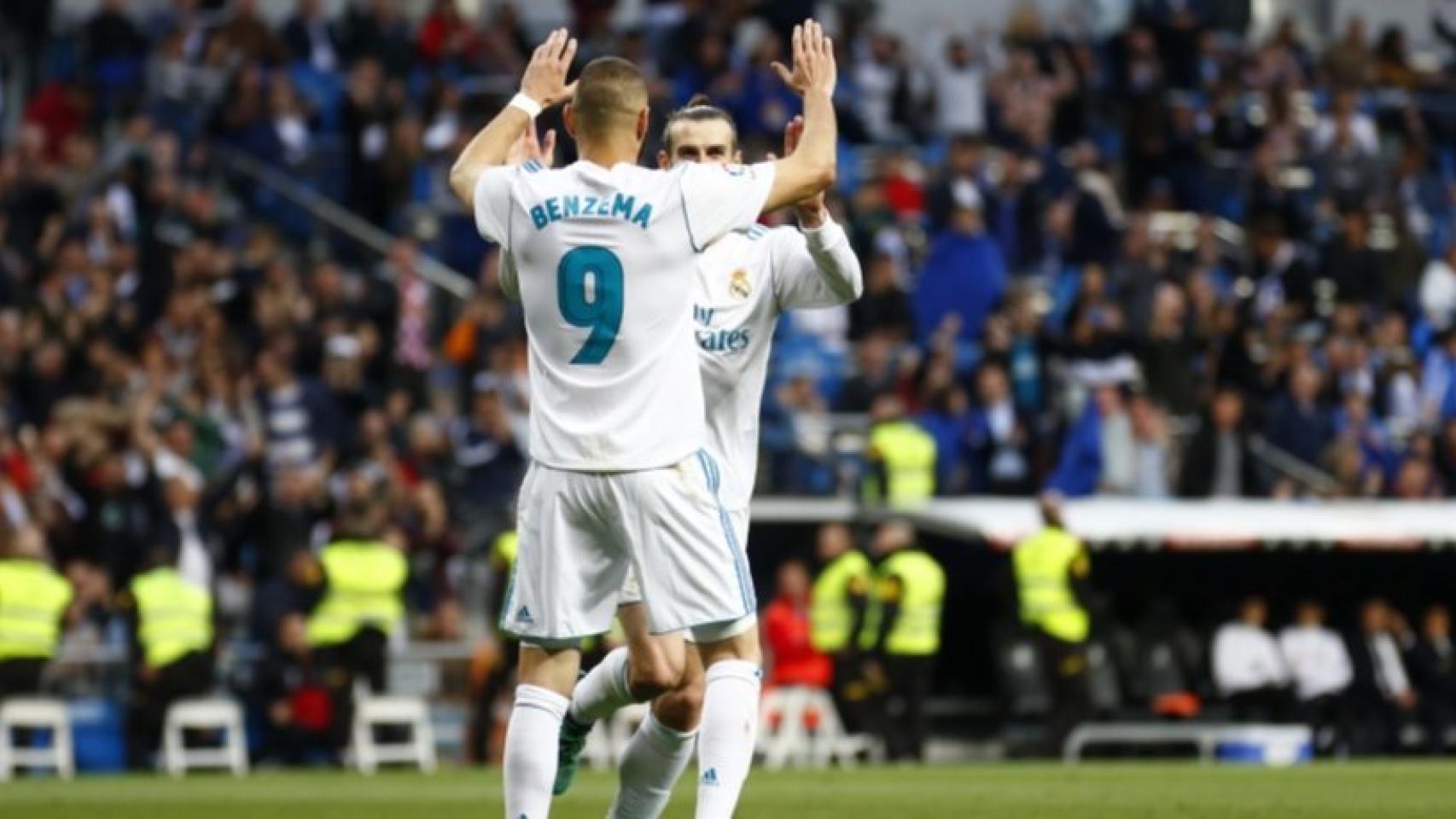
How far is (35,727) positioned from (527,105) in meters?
13.4

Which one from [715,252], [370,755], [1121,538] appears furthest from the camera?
[1121,538]

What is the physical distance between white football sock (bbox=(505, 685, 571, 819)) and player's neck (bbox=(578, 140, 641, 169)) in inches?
61.4

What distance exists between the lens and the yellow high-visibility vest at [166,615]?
21.0 meters

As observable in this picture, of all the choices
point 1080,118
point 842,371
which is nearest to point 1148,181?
point 1080,118

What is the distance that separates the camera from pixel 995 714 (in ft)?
79.9

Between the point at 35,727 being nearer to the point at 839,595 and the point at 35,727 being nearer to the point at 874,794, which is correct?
the point at 839,595

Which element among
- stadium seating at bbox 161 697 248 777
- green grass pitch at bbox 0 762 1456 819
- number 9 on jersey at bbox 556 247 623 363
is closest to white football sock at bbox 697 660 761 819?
number 9 on jersey at bbox 556 247 623 363

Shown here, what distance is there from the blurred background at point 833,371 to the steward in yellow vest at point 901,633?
0.18 ft

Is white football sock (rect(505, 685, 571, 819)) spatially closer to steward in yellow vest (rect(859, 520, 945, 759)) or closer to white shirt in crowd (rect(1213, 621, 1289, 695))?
steward in yellow vest (rect(859, 520, 945, 759))

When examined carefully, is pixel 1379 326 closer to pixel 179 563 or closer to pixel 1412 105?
pixel 1412 105

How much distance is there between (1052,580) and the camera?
73.7 feet

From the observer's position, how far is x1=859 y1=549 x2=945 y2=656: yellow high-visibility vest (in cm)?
2206

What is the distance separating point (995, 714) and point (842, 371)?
3373 mm

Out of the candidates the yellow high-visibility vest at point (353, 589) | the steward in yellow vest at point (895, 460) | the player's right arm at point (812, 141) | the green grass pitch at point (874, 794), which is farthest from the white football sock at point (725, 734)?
the steward in yellow vest at point (895, 460)
